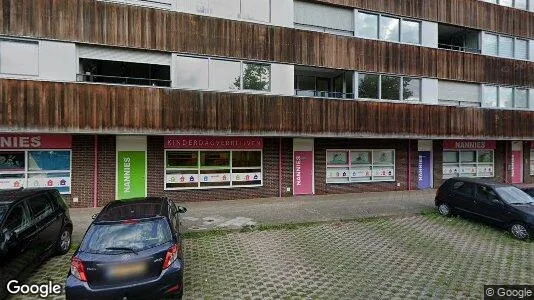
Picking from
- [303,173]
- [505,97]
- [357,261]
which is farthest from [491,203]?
[505,97]

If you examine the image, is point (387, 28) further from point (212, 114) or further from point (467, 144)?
point (212, 114)

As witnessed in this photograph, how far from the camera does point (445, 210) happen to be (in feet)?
38.4

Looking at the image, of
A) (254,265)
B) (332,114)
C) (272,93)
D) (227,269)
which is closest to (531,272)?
(254,265)

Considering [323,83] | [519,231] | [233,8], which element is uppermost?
[233,8]

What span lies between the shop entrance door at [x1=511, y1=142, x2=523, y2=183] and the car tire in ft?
74.5

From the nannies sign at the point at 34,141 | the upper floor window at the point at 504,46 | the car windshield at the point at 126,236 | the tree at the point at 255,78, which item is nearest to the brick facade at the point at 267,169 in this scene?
the nannies sign at the point at 34,141

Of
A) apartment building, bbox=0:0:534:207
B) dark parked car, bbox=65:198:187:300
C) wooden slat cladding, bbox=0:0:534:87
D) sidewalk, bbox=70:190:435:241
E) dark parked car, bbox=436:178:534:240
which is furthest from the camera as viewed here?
apartment building, bbox=0:0:534:207

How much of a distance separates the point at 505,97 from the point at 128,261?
2001cm

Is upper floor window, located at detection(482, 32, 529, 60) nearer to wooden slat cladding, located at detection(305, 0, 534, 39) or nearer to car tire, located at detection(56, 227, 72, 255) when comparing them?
wooden slat cladding, located at detection(305, 0, 534, 39)

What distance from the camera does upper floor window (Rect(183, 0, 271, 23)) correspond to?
1241 cm

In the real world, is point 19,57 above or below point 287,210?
above

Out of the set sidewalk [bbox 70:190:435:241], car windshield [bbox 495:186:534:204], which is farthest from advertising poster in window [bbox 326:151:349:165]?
car windshield [bbox 495:186:534:204]

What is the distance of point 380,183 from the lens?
55.4ft

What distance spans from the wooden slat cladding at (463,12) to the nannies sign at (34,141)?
36.9 ft
